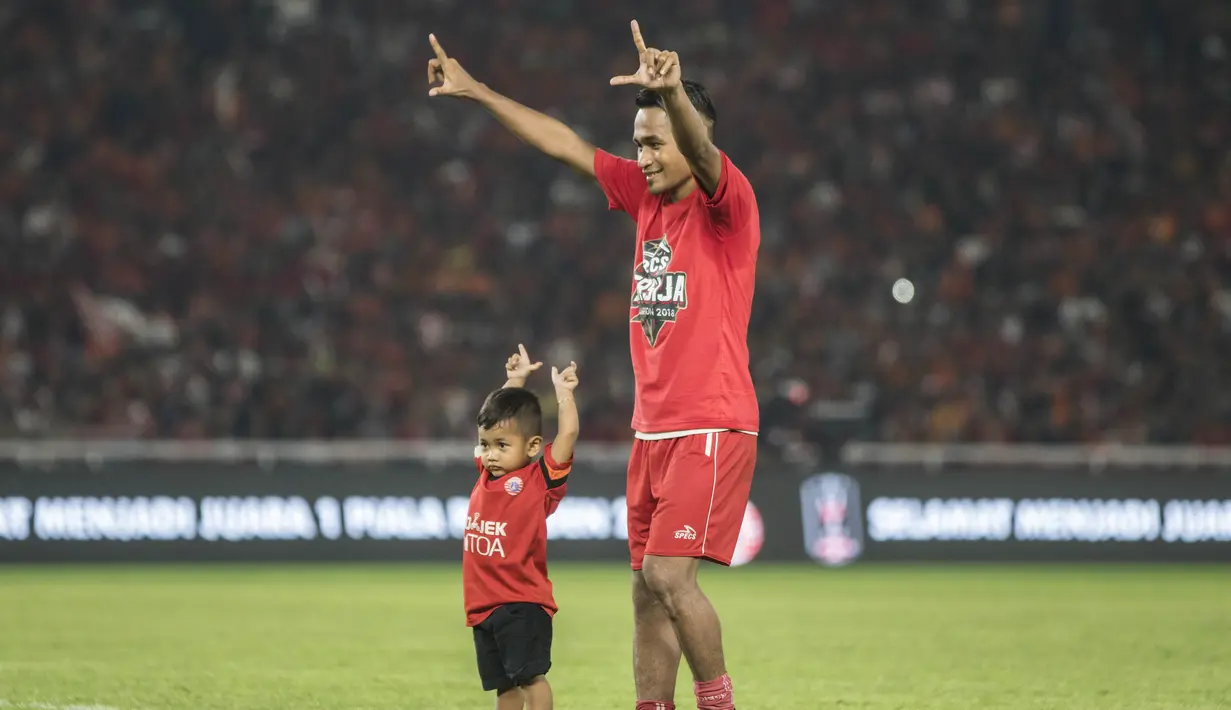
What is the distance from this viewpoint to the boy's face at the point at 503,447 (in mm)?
5609

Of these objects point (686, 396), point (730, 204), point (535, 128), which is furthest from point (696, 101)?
point (686, 396)

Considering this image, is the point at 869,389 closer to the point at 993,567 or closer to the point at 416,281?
the point at 993,567

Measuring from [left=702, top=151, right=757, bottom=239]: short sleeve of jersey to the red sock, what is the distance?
1.48 metres

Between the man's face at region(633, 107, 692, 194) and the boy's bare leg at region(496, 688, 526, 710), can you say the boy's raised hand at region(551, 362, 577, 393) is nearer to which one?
the man's face at region(633, 107, 692, 194)

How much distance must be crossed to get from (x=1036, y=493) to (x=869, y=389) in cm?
270

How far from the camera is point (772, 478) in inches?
629

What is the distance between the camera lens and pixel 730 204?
5293 mm

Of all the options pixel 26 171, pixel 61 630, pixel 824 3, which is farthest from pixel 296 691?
pixel 824 3

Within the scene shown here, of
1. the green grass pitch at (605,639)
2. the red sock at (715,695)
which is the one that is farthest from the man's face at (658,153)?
the green grass pitch at (605,639)

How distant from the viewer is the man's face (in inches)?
213

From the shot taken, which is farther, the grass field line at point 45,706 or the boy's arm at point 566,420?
the grass field line at point 45,706

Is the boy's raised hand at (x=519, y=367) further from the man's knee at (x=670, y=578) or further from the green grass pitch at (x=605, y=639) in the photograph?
the green grass pitch at (x=605, y=639)

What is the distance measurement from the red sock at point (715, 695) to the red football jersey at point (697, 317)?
837 mm

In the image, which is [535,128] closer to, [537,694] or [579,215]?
[537,694]
